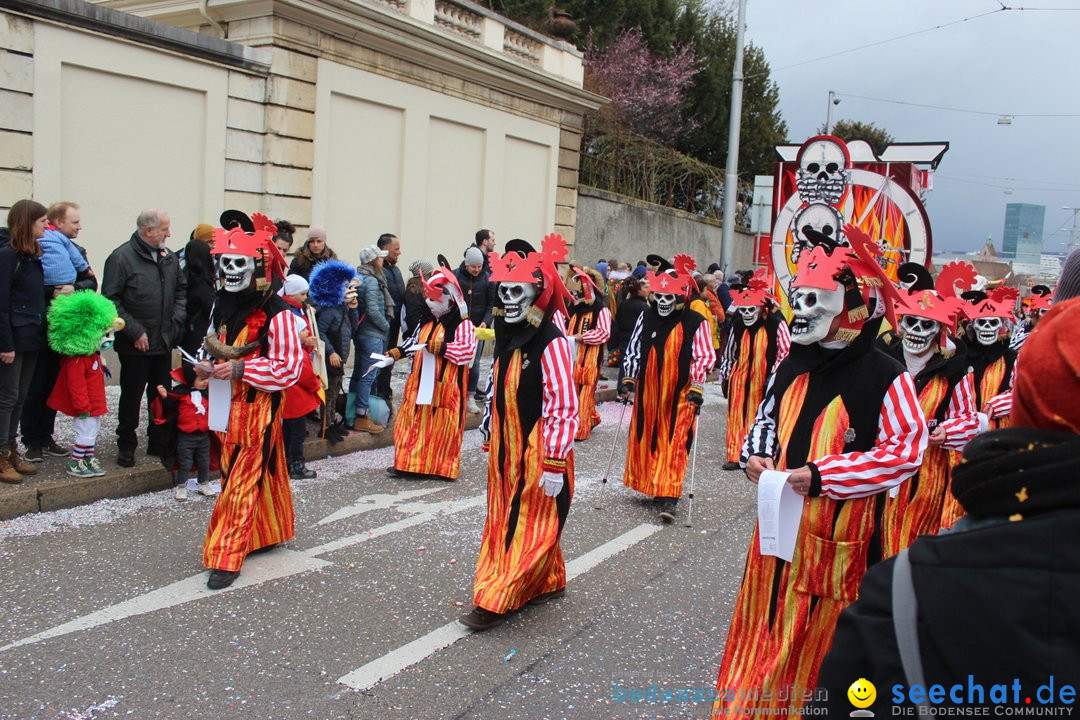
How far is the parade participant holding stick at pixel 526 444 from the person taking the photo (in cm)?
496

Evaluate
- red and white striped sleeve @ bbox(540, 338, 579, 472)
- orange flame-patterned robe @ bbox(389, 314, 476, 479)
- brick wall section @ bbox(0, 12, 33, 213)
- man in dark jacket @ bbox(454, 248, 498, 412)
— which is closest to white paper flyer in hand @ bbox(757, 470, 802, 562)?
red and white striped sleeve @ bbox(540, 338, 579, 472)

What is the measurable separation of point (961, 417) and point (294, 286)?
185 inches

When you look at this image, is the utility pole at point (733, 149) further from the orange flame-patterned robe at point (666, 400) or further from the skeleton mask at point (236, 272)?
the skeleton mask at point (236, 272)

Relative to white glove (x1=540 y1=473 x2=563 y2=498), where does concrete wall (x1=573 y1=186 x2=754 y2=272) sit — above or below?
above

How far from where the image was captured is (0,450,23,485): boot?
6578mm

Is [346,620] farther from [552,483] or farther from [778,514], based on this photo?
[778,514]

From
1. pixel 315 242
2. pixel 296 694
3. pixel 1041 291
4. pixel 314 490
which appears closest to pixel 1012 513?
pixel 296 694

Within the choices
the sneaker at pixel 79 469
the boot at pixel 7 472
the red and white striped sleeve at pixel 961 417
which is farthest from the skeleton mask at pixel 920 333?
the boot at pixel 7 472

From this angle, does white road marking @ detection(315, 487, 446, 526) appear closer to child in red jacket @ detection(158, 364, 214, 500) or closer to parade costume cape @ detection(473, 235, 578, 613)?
child in red jacket @ detection(158, 364, 214, 500)

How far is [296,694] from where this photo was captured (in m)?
4.13

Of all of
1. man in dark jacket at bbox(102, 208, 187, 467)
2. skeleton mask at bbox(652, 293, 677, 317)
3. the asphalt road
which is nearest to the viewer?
the asphalt road

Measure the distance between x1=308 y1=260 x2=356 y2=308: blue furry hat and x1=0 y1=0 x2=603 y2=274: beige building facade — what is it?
402cm

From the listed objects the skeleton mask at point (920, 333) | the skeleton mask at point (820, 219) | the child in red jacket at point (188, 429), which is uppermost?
the skeleton mask at point (820, 219)

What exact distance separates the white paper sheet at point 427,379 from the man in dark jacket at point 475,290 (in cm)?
172
